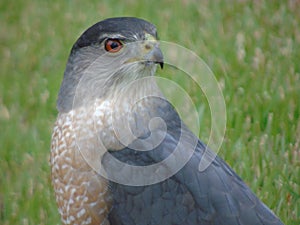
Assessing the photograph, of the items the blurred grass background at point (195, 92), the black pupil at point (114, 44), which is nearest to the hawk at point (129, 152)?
the black pupil at point (114, 44)

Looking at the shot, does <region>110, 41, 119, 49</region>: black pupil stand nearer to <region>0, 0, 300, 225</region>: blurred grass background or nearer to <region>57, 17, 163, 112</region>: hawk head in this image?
<region>57, 17, 163, 112</region>: hawk head

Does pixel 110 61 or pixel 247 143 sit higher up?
pixel 110 61

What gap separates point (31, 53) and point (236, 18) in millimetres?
2232

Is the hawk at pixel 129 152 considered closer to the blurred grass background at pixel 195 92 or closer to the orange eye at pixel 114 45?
the orange eye at pixel 114 45

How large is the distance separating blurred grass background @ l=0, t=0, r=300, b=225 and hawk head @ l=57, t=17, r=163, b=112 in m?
1.25

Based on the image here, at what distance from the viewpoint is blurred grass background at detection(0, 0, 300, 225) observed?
507 cm

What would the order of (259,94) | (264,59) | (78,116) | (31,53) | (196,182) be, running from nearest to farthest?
1. (196,182)
2. (78,116)
3. (259,94)
4. (264,59)
5. (31,53)

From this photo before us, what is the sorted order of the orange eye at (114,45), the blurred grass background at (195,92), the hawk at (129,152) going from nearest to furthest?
the hawk at (129,152), the orange eye at (114,45), the blurred grass background at (195,92)

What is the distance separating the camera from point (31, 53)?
721 cm

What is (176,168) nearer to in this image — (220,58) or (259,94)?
(259,94)

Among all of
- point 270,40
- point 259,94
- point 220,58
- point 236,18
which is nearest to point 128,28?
point 259,94

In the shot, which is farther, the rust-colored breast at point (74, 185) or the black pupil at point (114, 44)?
the black pupil at point (114, 44)

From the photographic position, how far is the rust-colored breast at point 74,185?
3766 mm

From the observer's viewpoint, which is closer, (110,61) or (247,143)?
(110,61)
